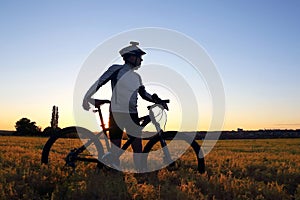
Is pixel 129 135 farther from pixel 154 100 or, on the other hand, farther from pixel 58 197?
pixel 58 197

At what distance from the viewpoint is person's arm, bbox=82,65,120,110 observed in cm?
729

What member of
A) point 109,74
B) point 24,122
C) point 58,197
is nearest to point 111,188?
point 58,197

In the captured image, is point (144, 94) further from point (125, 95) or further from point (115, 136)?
point (115, 136)

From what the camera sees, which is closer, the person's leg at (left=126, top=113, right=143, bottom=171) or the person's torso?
the person's torso

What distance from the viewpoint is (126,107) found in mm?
7441

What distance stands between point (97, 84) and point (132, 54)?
2.99 ft

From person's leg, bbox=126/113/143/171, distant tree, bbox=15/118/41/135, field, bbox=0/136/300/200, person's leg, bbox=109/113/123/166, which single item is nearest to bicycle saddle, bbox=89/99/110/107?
person's leg, bbox=109/113/123/166

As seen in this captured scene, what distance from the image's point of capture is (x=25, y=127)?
48875 mm

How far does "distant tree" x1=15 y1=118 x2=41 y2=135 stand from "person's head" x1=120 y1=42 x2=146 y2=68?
132 ft

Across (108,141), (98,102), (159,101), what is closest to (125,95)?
(98,102)

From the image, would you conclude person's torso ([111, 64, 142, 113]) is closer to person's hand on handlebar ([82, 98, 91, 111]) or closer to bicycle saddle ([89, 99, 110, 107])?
bicycle saddle ([89, 99, 110, 107])

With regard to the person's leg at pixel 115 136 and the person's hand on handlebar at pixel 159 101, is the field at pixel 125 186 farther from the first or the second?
the person's hand on handlebar at pixel 159 101

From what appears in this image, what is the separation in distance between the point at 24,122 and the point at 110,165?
45767 millimetres

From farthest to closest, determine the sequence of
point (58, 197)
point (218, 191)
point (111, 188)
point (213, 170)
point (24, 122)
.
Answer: point (24, 122)
point (213, 170)
point (218, 191)
point (111, 188)
point (58, 197)
